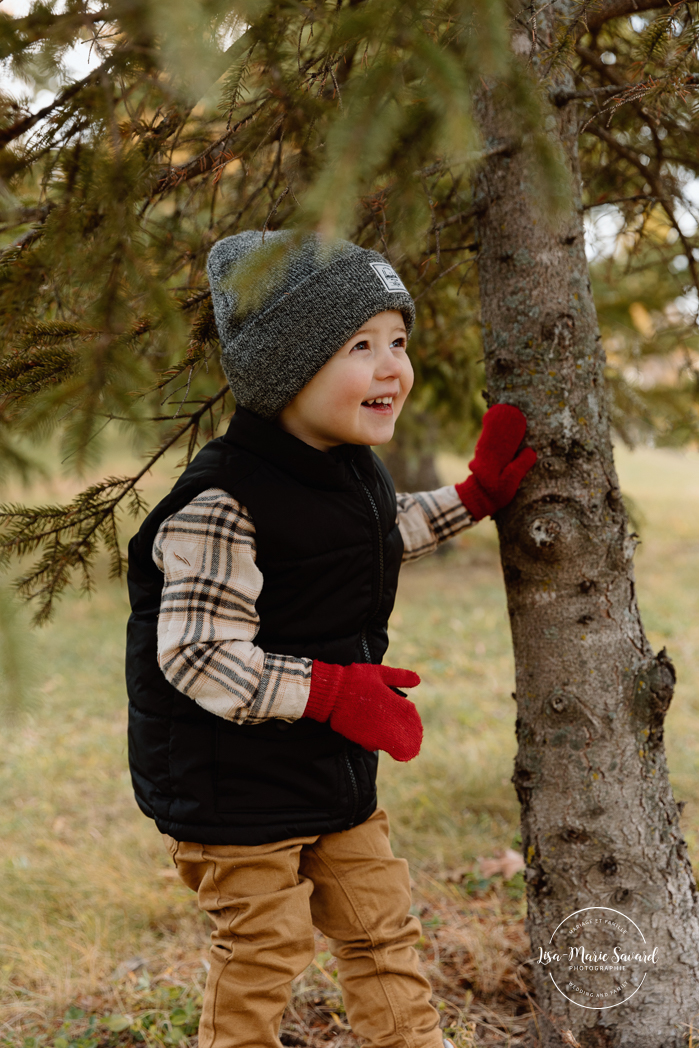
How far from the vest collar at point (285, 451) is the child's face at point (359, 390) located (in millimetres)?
58

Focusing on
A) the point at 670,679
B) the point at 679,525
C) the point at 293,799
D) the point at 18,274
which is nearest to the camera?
the point at 18,274

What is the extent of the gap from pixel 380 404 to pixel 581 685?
2.84 ft

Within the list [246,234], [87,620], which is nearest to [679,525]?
[87,620]

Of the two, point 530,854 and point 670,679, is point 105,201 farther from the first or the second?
point 530,854

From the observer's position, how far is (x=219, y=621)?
166 cm

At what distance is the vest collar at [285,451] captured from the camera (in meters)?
1.79

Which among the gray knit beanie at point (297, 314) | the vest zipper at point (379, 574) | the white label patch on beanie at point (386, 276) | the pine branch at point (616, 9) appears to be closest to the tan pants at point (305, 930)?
the vest zipper at point (379, 574)

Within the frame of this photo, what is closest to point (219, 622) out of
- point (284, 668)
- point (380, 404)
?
point (284, 668)

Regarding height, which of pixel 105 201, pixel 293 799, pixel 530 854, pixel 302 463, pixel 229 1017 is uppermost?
pixel 105 201

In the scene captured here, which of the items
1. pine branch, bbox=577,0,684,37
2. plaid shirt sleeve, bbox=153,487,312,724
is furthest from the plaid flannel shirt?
pine branch, bbox=577,0,684,37

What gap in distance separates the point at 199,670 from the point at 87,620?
6003 millimetres

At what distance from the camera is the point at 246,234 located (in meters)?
1.86

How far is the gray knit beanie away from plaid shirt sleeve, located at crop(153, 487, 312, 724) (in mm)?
298

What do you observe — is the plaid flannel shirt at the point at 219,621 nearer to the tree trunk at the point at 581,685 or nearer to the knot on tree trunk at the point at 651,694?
the tree trunk at the point at 581,685
